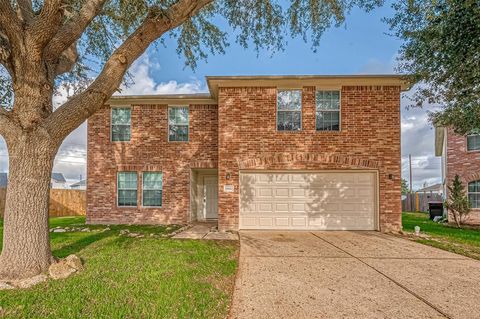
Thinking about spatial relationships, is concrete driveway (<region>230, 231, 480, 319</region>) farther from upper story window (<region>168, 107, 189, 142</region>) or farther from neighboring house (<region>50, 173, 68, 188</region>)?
neighboring house (<region>50, 173, 68, 188</region>)

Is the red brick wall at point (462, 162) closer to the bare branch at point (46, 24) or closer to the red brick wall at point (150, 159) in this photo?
the red brick wall at point (150, 159)

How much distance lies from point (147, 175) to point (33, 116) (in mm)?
7159

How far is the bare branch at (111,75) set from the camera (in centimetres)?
456

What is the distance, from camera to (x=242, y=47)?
859 centimetres

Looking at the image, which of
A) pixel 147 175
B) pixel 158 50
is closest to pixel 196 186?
pixel 147 175

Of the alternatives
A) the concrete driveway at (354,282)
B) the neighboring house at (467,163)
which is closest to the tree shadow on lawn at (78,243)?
the concrete driveway at (354,282)

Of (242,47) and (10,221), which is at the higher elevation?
(242,47)

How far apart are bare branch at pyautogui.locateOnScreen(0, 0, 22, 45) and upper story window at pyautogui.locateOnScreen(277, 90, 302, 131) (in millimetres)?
7045

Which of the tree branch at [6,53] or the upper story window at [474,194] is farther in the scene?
the upper story window at [474,194]

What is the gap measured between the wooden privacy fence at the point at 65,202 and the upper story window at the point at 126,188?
6.33 m

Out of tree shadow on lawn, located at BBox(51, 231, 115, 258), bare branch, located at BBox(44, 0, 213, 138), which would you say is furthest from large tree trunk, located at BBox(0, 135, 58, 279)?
tree shadow on lawn, located at BBox(51, 231, 115, 258)

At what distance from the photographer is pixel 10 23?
13.8 ft

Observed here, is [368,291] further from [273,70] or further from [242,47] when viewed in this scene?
[273,70]

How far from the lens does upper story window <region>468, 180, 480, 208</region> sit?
1413 centimetres
